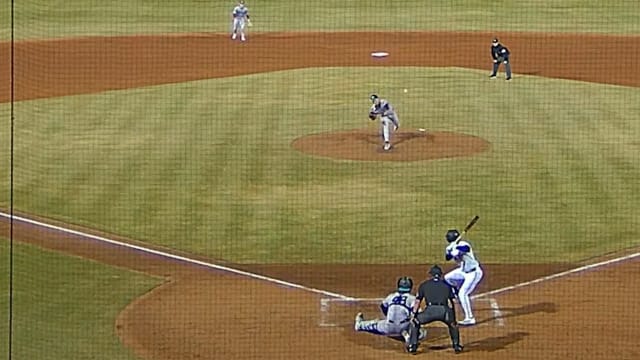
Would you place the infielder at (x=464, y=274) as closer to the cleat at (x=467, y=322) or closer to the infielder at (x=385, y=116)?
the cleat at (x=467, y=322)

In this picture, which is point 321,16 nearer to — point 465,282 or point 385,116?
point 385,116

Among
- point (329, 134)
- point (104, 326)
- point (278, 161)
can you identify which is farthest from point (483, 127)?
point (104, 326)

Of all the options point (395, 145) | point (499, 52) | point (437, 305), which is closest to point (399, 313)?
point (437, 305)

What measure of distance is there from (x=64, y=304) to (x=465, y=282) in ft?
14.2

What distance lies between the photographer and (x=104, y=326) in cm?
1290

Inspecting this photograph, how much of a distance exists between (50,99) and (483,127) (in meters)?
8.69

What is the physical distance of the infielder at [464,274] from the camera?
41.3ft

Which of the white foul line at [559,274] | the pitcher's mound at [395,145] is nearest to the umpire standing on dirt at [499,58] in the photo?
the pitcher's mound at [395,145]

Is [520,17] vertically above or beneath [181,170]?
above

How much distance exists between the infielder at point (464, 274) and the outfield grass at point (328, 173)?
8.19 ft

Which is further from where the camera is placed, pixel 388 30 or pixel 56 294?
pixel 388 30

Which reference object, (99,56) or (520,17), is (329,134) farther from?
(520,17)

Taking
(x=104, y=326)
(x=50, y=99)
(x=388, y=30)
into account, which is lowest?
(x=104, y=326)

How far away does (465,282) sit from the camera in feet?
41.6
